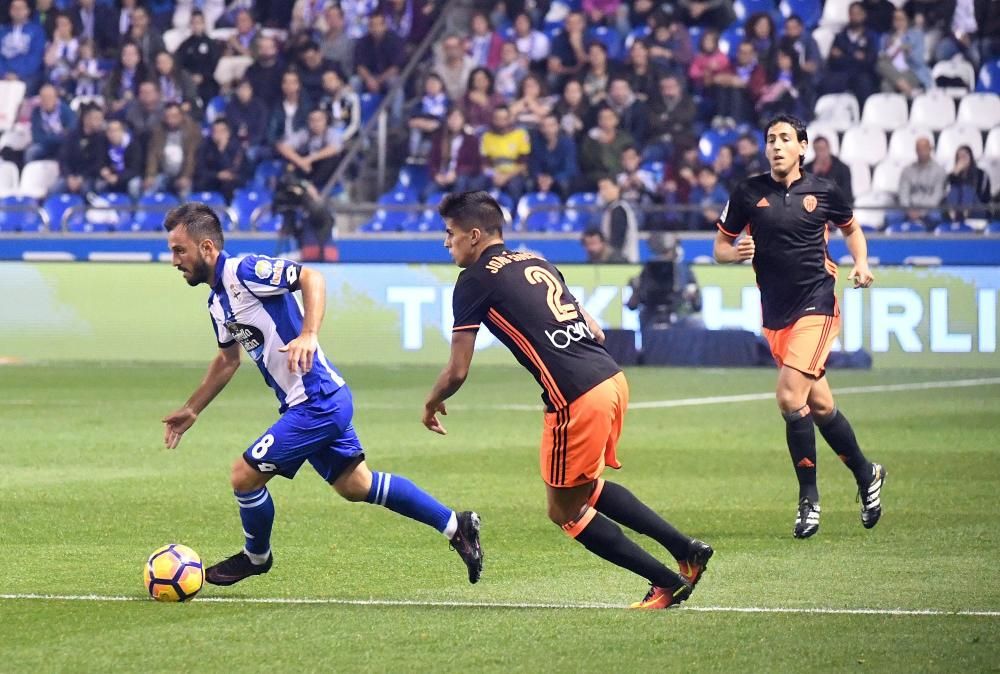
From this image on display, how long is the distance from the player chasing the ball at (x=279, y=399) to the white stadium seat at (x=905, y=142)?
16.7 metres

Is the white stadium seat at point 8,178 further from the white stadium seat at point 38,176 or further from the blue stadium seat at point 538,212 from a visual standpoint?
the blue stadium seat at point 538,212

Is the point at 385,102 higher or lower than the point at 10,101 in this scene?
lower

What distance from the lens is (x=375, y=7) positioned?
1013 inches

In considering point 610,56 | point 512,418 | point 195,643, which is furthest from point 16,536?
point 610,56

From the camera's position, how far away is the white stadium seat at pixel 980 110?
2283 cm

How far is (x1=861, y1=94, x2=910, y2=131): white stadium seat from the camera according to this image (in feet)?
75.9

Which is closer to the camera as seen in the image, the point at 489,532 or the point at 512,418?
the point at 489,532

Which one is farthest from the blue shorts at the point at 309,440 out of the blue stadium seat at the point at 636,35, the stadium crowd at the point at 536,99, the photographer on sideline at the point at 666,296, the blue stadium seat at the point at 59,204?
the blue stadium seat at the point at 636,35

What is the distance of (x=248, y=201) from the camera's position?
78.2 feet

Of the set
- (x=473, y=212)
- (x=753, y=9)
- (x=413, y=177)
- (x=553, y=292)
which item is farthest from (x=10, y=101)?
(x=553, y=292)

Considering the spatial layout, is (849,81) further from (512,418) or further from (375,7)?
(512,418)

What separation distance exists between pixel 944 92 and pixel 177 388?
1136 centimetres

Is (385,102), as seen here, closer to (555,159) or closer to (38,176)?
(555,159)

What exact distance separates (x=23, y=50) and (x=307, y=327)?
20.6 m
